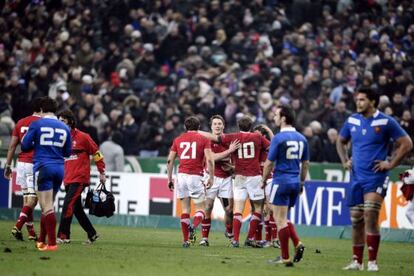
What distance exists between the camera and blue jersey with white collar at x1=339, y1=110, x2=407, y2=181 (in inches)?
588

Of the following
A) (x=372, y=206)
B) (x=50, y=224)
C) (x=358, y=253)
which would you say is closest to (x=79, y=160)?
(x=50, y=224)

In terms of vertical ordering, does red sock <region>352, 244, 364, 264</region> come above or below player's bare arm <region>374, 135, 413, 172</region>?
below

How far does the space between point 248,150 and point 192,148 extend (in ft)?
5.15

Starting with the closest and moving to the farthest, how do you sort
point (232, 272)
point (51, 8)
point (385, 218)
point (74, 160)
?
point (232, 272), point (74, 160), point (385, 218), point (51, 8)

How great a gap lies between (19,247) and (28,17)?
767 inches

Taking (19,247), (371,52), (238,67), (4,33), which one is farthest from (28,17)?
(19,247)

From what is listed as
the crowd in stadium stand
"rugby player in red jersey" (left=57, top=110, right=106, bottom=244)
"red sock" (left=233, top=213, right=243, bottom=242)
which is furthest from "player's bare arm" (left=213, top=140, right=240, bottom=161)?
the crowd in stadium stand

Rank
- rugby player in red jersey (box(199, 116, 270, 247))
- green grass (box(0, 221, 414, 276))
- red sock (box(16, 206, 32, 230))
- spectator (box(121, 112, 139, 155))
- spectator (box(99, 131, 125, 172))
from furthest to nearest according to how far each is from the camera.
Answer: spectator (box(121, 112, 139, 155)), spectator (box(99, 131, 125, 172)), rugby player in red jersey (box(199, 116, 270, 247)), red sock (box(16, 206, 32, 230)), green grass (box(0, 221, 414, 276))

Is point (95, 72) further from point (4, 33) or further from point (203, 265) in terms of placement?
point (203, 265)

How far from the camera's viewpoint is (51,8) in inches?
1441

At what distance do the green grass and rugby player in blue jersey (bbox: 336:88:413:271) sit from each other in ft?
2.01

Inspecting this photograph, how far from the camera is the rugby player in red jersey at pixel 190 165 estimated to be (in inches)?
773

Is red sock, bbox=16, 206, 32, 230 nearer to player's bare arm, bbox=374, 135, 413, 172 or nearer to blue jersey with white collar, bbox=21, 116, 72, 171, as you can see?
blue jersey with white collar, bbox=21, 116, 72, 171

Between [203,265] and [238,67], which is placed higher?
[238,67]
